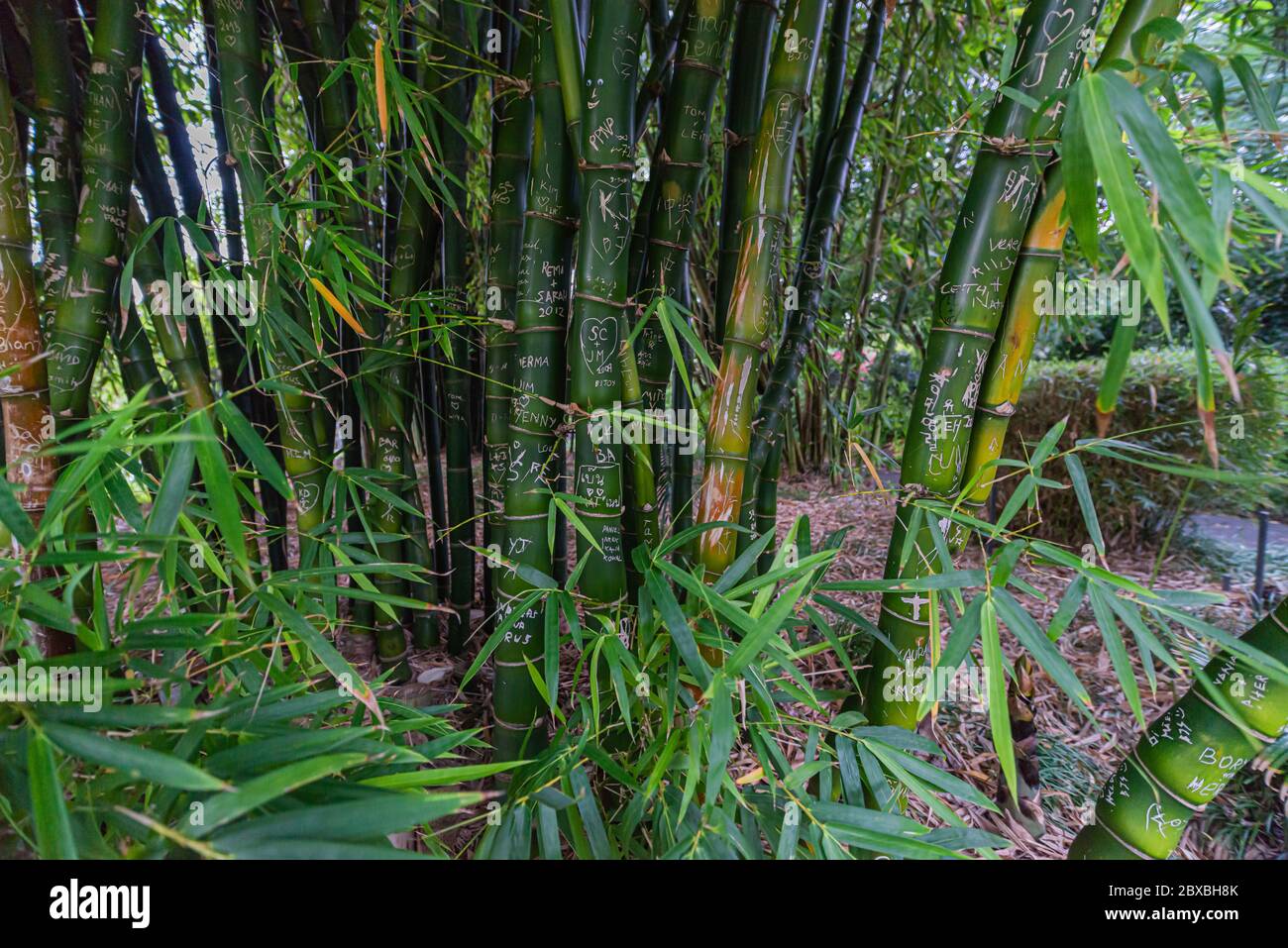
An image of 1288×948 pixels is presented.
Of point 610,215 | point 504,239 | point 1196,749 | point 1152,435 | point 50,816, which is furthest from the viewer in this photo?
point 1152,435

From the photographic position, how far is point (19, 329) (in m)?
0.78

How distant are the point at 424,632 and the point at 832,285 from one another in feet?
6.39

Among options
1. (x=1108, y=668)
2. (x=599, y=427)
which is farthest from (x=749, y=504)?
(x=1108, y=668)

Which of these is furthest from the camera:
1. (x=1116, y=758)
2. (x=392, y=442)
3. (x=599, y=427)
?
(x=1116, y=758)

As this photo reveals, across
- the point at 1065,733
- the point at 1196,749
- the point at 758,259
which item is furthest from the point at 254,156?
the point at 1065,733

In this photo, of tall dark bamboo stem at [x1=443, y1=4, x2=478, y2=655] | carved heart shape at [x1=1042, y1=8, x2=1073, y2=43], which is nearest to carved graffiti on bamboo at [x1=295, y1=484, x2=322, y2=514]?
tall dark bamboo stem at [x1=443, y1=4, x2=478, y2=655]

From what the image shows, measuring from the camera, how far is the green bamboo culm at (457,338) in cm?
96

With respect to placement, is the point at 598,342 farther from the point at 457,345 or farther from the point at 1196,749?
the point at 1196,749

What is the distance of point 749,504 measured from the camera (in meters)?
1.10

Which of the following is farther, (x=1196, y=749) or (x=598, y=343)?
(x=598, y=343)

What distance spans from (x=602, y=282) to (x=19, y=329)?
83 cm

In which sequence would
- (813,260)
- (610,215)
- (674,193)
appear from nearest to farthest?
(610,215) < (674,193) < (813,260)

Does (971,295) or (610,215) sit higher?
(610,215)

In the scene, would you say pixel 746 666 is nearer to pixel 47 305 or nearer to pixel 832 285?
pixel 47 305
